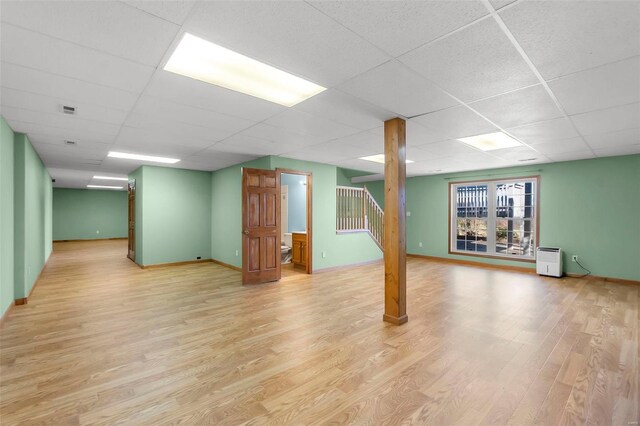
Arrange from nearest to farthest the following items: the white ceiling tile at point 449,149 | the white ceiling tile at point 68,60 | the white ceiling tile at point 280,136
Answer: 1. the white ceiling tile at point 68,60
2. the white ceiling tile at point 280,136
3. the white ceiling tile at point 449,149

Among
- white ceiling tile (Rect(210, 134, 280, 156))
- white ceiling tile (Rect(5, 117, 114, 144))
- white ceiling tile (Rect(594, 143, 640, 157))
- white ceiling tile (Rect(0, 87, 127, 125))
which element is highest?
white ceiling tile (Rect(594, 143, 640, 157))

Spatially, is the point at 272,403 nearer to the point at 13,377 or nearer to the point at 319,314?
the point at 319,314

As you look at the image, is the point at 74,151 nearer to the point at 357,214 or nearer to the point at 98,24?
the point at 98,24

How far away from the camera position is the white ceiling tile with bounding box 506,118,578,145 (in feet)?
12.3

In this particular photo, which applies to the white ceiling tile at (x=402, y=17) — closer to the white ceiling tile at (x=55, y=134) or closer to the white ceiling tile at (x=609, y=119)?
the white ceiling tile at (x=609, y=119)

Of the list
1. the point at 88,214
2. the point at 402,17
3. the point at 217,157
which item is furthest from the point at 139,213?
the point at 88,214

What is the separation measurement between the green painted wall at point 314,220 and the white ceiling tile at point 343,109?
8.65 feet

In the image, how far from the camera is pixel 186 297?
4648 mm

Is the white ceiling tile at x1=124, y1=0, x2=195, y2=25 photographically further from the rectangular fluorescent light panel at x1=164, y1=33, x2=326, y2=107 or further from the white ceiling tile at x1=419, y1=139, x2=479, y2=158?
the white ceiling tile at x1=419, y1=139, x2=479, y2=158

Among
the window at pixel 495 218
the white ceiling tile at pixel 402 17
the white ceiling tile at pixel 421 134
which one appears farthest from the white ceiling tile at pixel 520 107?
the window at pixel 495 218

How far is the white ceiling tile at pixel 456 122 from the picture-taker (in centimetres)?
337

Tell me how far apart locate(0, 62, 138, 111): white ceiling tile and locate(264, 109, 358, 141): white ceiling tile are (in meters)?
1.55

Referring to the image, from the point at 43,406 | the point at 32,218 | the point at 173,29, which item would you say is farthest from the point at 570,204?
the point at 32,218

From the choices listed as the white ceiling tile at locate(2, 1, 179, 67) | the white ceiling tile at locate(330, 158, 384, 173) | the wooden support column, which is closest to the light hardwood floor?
the wooden support column
